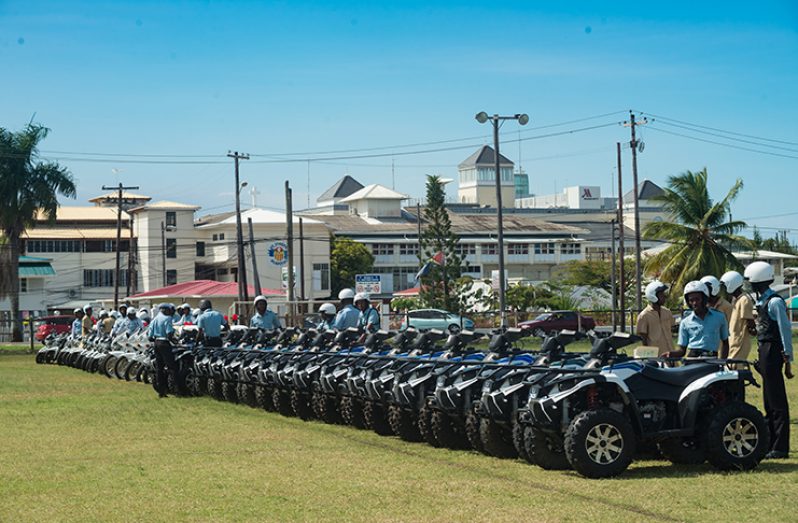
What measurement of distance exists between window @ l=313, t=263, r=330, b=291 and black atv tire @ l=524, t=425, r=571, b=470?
83.3m

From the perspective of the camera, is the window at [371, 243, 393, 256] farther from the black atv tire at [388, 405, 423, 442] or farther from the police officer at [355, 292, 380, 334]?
the black atv tire at [388, 405, 423, 442]

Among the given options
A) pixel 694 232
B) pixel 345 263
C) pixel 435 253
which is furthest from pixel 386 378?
pixel 345 263

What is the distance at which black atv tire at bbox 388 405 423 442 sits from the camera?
15516 mm

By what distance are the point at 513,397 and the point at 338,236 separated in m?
91.7

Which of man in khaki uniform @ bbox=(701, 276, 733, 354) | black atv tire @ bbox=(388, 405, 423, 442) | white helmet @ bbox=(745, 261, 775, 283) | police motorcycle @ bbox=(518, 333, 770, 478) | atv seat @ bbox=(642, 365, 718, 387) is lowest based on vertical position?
black atv tire @ bbox=(388, 405, 423, 442)

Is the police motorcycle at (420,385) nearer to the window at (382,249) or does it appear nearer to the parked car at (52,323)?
the parked car at (52,323)

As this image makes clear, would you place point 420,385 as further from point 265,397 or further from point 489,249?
point 489,249

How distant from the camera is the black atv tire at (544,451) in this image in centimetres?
1236

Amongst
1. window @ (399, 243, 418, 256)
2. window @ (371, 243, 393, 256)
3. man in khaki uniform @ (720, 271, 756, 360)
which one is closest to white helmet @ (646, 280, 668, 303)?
man in khaki uniform @ (720, 271, 756, 360)

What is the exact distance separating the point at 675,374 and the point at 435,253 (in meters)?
62.1

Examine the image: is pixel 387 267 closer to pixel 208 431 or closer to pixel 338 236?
pixel 338 236

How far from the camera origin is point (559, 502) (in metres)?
10.5

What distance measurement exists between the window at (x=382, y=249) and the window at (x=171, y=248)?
16.2 metres

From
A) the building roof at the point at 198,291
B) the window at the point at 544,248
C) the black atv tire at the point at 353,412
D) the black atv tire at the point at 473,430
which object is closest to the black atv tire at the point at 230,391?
the black atv tire at the point at 353,412
